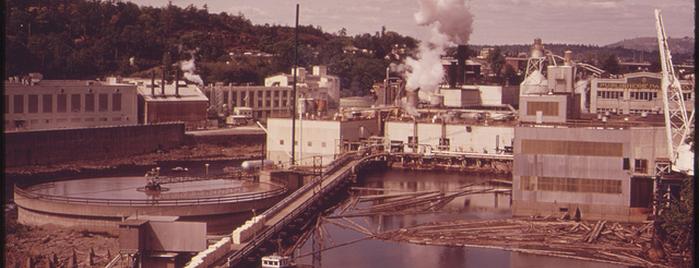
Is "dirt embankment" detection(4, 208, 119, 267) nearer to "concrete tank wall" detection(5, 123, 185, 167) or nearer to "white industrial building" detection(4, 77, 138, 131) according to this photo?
"concrete tank wall" detection(5, 123, 185, 167)

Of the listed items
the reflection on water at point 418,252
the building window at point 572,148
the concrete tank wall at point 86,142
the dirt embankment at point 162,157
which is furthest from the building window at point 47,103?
the building window at point 572,148

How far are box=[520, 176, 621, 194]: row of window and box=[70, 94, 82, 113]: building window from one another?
13.3m

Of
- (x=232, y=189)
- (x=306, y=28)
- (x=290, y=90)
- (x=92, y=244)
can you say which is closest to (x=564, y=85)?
(x=232, y=189)

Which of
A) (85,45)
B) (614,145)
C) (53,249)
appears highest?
(85,45)

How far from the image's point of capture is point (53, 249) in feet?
38.8

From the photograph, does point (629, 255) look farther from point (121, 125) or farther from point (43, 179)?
point (121, 125)

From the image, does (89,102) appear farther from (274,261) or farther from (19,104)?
(274,261)

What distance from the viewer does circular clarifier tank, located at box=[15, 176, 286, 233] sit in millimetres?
12844

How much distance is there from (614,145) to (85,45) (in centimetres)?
2872

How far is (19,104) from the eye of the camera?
23.0 meters

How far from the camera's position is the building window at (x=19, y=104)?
2288 centimetres

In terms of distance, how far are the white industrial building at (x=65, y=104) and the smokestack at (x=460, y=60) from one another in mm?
8120

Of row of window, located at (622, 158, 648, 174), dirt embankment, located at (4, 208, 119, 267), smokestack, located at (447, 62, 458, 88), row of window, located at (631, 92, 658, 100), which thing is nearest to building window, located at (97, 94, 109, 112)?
smokestack, located at (447, 62, 458, 88)

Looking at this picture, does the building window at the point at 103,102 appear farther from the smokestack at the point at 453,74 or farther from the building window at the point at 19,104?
the smokestack at the point at 453,74
